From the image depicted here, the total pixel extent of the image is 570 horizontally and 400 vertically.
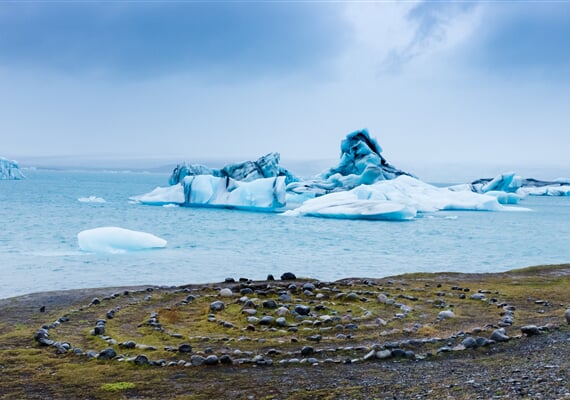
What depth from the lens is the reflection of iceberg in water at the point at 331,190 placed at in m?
60.3

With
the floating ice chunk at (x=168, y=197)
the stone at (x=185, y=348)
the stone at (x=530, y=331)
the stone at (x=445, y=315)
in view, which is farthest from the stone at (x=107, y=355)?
the floating ice chunk at (x=168, y=197)

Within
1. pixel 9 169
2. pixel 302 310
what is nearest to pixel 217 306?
pixel 302 310

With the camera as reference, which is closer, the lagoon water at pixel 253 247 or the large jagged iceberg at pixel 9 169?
the lagoon water at pixel 253 247

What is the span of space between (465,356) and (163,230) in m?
44.6

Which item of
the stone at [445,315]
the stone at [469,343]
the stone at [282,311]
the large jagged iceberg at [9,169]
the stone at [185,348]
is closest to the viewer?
the stone at [469,343]

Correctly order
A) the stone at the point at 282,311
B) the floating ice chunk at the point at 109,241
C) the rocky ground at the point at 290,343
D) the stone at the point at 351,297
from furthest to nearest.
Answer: the floating ice chunk at the point at 109,241
the stone at the point at 351,297
the stone at the point at 282,311
the rocky ground at the point at 290,343

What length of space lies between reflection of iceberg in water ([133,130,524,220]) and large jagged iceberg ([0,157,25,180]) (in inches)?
3074

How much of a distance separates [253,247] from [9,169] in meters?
124

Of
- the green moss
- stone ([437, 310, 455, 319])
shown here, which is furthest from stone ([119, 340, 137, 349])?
stone ([437, 310, 455, 319])

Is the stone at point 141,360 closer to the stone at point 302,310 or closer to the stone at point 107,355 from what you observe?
the stone at point 107,355

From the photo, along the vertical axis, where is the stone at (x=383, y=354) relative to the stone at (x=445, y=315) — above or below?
above

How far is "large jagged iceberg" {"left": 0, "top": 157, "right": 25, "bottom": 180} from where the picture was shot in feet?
459

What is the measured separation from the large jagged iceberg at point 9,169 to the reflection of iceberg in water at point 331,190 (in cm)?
7809

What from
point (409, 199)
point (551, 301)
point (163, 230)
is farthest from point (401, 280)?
point (409, 199)
